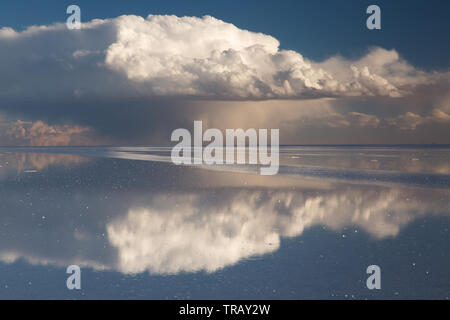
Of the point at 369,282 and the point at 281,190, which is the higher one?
the point at 281,190

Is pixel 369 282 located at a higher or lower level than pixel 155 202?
lower

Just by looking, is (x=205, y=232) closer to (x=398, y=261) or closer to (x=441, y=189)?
(x=398, y=261)

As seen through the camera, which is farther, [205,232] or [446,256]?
[205,232]
